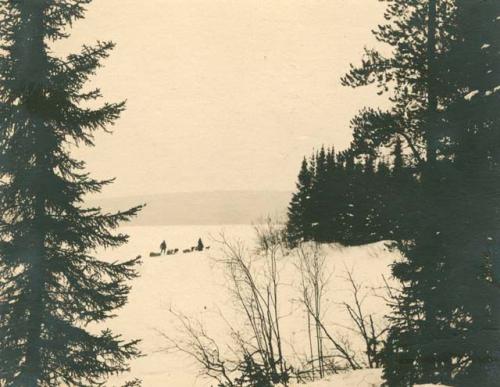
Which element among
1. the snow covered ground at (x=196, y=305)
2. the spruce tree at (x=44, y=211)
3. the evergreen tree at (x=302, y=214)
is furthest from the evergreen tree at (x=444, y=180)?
the evergreen tree at (x=302, y=214)

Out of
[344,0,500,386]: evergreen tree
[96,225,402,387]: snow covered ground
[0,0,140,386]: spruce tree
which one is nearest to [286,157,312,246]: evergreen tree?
[96,225,402,387]: snow covered ground

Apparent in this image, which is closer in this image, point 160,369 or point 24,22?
point 24,22

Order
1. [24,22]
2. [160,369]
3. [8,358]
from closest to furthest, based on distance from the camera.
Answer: [8,358] < [24,22] < [160,369]

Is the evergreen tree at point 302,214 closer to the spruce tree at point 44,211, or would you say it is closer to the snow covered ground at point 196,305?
the snow covered ground at point 196,305

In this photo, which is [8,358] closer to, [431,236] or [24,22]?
[24,22]

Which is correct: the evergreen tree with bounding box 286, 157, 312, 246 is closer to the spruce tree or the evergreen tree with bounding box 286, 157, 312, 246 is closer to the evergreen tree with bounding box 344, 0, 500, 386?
the evergreen tree with bounding box 344, 0, 500, 386

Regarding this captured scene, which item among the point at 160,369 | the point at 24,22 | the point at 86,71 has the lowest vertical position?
the point at 160,369

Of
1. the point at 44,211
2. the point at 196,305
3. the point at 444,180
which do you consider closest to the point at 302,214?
the point at 196,305

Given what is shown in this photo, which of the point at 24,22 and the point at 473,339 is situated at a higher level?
the point at 24,22

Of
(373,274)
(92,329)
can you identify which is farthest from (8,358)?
(373,274)
